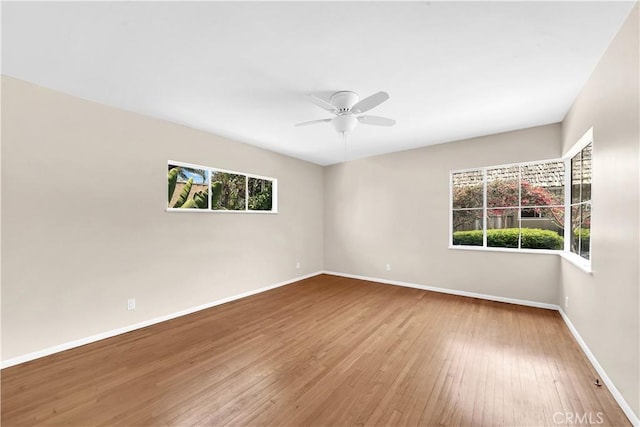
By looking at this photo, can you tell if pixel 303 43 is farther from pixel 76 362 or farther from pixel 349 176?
pixel 349 176

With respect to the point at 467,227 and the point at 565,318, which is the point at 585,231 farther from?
the point at 467,227

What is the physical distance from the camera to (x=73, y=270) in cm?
268

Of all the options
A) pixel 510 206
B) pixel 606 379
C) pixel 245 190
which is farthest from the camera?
pixel 245 190

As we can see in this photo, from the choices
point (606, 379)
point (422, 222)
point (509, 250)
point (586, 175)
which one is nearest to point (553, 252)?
point (509, 250)

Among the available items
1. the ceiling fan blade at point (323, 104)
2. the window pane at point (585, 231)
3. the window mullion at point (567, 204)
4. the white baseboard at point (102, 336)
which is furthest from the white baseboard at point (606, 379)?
the white baseboard at point (102, 336)

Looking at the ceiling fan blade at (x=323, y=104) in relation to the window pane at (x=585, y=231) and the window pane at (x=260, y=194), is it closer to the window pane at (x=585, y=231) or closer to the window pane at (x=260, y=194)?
the window pane at (x=260, y=194)

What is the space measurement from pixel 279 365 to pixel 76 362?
1.88 metres

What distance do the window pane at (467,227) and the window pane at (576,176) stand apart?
1168 mm

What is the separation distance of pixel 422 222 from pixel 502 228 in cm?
121

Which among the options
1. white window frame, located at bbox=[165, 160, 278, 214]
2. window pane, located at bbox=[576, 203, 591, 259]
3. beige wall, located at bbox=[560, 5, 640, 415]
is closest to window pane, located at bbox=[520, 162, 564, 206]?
window pane, located at bbox=[576, 203, 591, 259]

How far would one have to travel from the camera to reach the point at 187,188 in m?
3.92

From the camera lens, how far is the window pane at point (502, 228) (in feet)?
13.2

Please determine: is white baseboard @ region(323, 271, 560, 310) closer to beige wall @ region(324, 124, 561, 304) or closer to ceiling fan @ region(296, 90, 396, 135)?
beige wall @ region(324, 124, 561, 304)

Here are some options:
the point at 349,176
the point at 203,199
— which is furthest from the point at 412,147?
the point at 203,199
